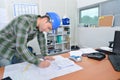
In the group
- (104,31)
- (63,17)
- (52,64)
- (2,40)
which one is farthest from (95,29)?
(2,40)

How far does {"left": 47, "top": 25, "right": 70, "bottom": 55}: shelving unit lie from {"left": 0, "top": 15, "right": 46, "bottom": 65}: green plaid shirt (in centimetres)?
272

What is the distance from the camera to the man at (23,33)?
1.13 metres

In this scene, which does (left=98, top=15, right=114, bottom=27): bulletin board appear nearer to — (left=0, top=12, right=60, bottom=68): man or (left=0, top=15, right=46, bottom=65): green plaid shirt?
(left=0, top=12, right=60, bottom=68): man

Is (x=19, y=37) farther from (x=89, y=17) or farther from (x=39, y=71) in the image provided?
(x=89, y=17)

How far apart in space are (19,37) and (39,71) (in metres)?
0.37

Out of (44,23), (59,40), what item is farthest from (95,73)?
(59,40)

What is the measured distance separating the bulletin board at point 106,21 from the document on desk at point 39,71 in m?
2.61

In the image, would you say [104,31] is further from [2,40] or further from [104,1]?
[2,40]

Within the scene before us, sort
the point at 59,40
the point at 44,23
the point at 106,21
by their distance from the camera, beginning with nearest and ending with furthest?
the point at 44,23, the point at 106,21, the point at 59,40

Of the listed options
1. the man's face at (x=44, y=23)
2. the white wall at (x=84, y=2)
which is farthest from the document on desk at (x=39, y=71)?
the white wall at (x=84, y=2)

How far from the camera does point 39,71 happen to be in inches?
45.4

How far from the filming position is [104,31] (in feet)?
11.8

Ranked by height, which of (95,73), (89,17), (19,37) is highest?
(89,17)

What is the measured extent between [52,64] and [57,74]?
256 mm
